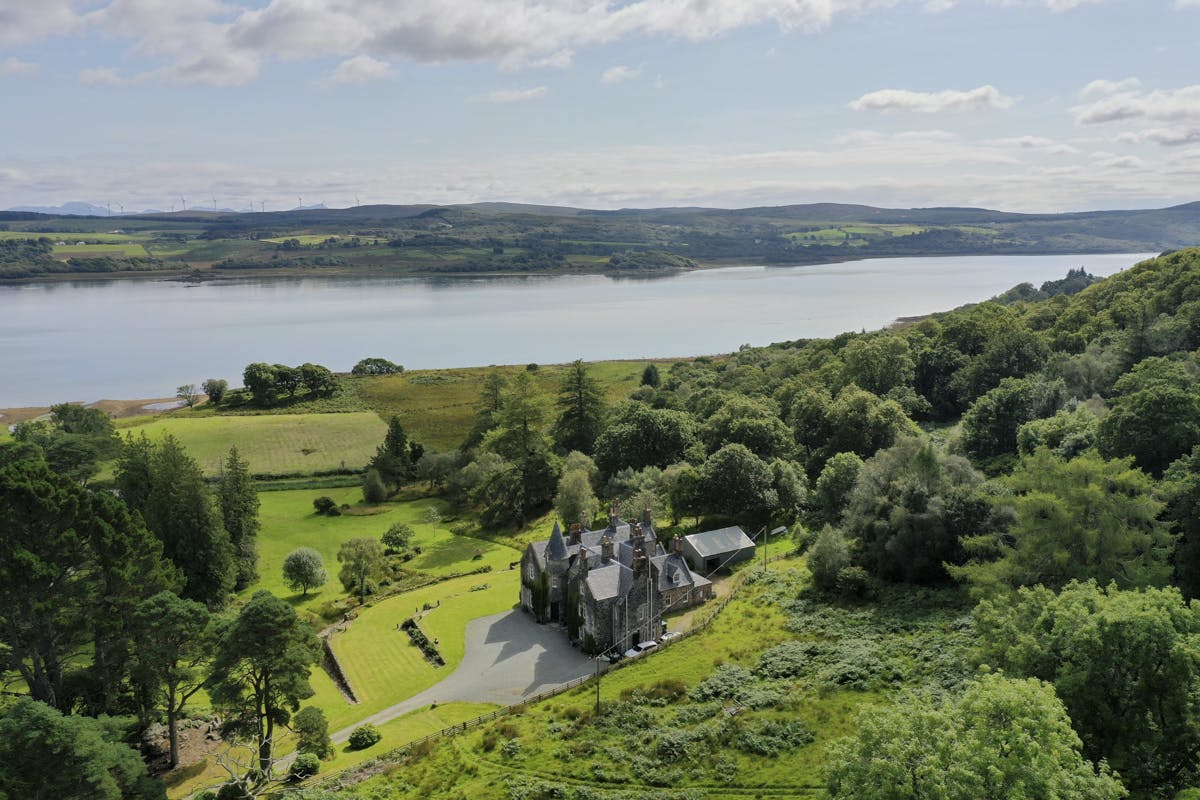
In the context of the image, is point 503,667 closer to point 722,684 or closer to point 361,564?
point 722,684

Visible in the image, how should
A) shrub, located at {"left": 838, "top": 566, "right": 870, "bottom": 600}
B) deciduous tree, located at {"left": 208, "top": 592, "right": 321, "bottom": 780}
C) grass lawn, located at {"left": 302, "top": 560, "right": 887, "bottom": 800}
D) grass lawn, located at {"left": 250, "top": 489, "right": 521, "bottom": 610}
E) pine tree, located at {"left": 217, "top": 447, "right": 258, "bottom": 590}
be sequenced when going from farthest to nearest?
grass lawn, located at {"left": 250, "top": 489, "right": 521, "bottom": 610} → pine tree, located at {"left": 217, "top": 447, "right": 258, "bottom": 590} → shrub, located at {"left": 838, "top": 566, "right": 870, "bottom": 600} → deciduous tree, located at {"left": 208, "top": 592, "right": 321, "bottom": 780} → grass lawn, located at {"left": 302, "top": 560, "right": 887, "bottom": 800}

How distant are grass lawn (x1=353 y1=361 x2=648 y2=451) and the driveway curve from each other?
4376 centimetres

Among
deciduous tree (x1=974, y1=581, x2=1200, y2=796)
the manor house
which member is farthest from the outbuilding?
deciduous tree (x1=974, y1=581, x2=1200, y2=796)

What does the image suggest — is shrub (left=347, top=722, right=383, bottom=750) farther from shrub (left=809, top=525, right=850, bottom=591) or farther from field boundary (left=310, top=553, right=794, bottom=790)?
shrub (left=809, top=525, right=850, bottom=591)

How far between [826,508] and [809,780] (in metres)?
24.7

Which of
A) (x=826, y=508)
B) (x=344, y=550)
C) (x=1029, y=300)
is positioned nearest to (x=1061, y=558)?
(x=826, y=508)

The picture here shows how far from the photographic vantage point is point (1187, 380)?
1629 inches

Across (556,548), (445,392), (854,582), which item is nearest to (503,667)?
(556,548)

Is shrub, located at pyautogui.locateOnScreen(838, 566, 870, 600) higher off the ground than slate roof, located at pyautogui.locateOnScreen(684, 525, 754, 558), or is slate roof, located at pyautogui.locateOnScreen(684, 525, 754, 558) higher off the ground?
shrub, located at pyautogui.locateOnScreen(838, 566, 870, 600)

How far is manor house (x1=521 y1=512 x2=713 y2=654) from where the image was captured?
1419 inches

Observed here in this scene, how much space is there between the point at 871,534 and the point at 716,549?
9.39 meters

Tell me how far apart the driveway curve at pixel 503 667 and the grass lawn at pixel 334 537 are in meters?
11.6

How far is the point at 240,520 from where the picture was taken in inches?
2014

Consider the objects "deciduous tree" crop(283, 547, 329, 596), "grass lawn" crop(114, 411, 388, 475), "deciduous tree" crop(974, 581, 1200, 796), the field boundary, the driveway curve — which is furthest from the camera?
"grass lawn" crop(114, 411, 388, 475)
